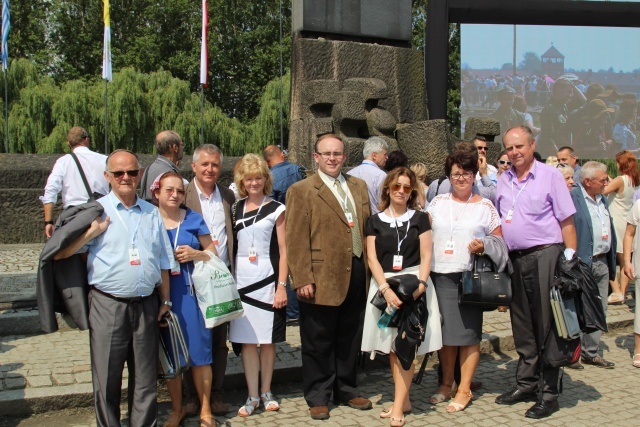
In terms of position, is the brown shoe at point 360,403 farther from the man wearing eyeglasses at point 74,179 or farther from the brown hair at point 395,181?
the man wearing eyeglasses at point 74,179

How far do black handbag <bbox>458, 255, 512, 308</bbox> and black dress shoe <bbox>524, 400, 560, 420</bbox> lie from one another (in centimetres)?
71

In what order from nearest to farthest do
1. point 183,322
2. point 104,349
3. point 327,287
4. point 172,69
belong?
point 104,349 → point 183,322 → point 327,287 → point 172,69

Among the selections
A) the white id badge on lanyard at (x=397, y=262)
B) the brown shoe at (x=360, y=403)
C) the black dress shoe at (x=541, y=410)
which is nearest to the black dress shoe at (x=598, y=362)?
the black dress shoe at (x=541, y=410)

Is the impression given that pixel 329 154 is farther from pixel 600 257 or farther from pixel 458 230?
pixel 600 257

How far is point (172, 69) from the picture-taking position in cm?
3897

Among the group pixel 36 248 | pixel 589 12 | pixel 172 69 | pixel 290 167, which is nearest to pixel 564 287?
pixel 290 167

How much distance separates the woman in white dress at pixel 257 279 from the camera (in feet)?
15.8

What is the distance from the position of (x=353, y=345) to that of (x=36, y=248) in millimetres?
6664

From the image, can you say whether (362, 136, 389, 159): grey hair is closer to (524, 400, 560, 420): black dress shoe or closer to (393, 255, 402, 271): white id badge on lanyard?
(393, 255, 402, 271): white id badge on lanyard

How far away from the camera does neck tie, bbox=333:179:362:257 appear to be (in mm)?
4883

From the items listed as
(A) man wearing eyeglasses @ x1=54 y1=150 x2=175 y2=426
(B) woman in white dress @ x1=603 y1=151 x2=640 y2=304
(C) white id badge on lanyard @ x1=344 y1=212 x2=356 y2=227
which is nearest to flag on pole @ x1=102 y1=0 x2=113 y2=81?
(B) woman in white dress @ x1=603 y1=151 x2=640 y2=304

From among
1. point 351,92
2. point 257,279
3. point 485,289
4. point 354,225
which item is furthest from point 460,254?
point 351,92

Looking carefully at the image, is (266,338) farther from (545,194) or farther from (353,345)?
(545,194)

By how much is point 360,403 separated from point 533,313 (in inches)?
52.1
